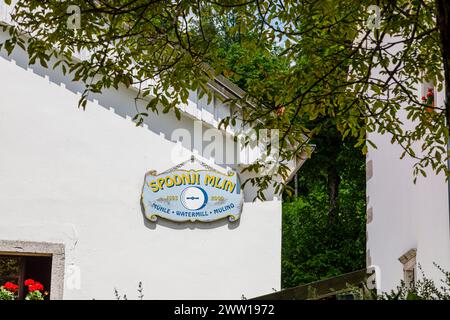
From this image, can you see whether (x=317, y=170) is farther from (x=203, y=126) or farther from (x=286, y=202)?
(x=203, y=126)

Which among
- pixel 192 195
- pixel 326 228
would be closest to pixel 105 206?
pixel 192 195

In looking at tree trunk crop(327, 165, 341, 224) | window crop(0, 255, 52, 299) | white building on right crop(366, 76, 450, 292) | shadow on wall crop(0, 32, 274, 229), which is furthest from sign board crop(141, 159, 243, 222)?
tree trunk crop(327, 165, 341, 224)

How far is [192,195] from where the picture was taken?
11680 millimetres

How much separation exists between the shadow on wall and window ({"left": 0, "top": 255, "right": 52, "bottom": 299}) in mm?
1729

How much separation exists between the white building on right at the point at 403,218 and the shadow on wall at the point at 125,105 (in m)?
2.08

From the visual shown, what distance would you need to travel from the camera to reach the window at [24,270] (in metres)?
11.0

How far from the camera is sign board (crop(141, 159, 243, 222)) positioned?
454 inches

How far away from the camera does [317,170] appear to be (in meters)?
25.8

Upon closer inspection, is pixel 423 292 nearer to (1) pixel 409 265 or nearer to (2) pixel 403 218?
(1) pixel 409 265

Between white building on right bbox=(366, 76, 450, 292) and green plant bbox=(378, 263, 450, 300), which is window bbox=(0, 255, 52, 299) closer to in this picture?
white building on right bbox=(366, 76, 450, 292)

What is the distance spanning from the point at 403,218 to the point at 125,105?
4.34 m

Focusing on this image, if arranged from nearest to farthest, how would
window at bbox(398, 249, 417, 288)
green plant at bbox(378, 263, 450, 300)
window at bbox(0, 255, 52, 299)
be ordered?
1. green plant at bbox(378, 263, 450, 300)
2. window at bbox(398, 249, 417, 288)
3. window at bbox(0, 255, 52, 299)

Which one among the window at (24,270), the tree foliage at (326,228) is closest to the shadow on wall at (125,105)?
the window at (24,270)
